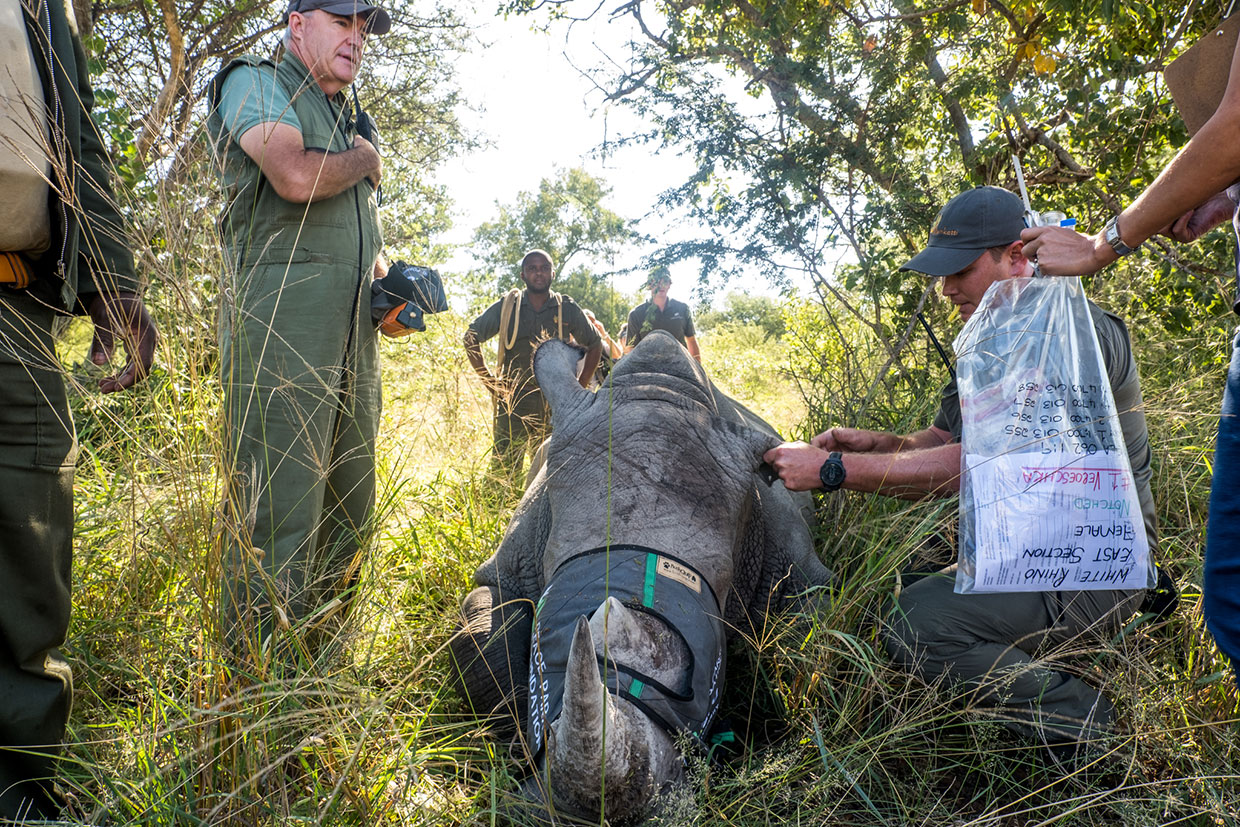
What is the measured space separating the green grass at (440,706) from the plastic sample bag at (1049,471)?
386 millimetres

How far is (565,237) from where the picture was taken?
6.11 m

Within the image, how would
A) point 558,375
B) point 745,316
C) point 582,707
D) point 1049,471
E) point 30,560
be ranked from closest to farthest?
point 582,707, point 30,560, point 1049,471, point 558,375, point 745,316

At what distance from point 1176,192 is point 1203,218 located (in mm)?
491

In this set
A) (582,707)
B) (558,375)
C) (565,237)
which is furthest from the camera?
(565,237)

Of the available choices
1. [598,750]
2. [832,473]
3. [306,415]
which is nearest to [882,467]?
[832,473]

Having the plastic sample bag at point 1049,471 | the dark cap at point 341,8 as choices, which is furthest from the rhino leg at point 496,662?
the dark cap at point 341,8

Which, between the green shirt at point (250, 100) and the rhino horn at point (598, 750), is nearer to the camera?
the rhino horn at point (598, 750)

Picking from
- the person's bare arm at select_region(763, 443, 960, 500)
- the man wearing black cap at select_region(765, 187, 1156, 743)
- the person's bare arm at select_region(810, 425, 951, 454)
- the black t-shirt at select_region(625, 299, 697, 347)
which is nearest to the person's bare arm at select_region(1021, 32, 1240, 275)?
the man wearing black cap at select_region(765, 187, 1156, 743)

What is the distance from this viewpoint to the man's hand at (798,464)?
3285 mm

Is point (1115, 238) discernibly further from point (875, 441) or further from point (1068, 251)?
point (875, 441)

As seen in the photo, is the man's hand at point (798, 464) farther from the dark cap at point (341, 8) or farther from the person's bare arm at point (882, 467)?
the dark cap at point (341, 8)

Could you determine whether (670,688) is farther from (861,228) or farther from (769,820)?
(861,228)

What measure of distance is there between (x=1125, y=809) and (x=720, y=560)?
1.30 meters

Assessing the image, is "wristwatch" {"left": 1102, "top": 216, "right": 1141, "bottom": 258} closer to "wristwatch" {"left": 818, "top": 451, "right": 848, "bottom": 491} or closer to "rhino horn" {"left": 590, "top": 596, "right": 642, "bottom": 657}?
"wristwatch" {"left": 818, "top": 451, "right": 848, "bottom": 491}
